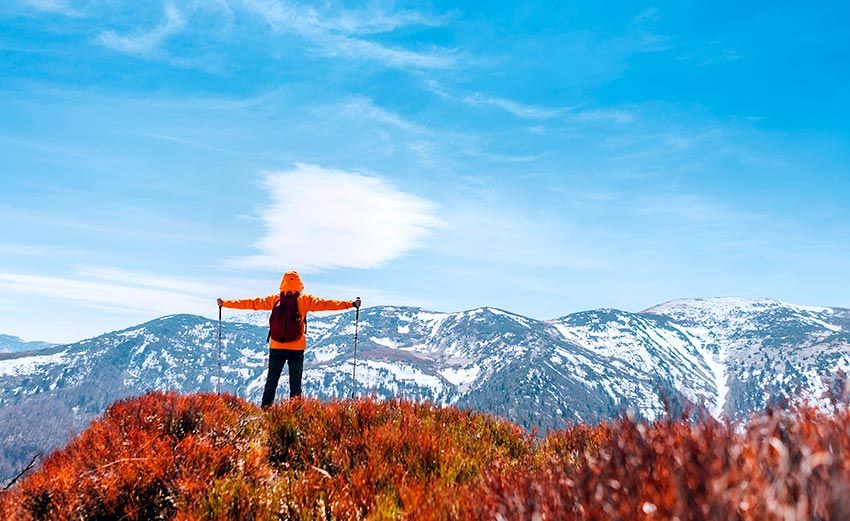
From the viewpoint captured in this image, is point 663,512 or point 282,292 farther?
point 282,292

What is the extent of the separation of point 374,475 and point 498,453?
1.61m

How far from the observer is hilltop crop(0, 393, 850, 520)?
2148 millimetres

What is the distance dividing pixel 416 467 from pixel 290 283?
801 centimetres

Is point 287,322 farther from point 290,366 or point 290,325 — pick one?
point 290,366

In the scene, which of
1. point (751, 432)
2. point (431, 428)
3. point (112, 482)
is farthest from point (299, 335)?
point (751, 432)

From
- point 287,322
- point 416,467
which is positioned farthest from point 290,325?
point 416,467

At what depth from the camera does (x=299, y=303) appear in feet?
41.5

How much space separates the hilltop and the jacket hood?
3.25 m

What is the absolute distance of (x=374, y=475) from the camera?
508 centimetres

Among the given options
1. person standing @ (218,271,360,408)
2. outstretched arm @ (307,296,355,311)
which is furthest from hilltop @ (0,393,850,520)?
outstretched arm @ (307,296,355,311)

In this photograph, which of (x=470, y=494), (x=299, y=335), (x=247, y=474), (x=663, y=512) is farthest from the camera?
(x=299, y=335)

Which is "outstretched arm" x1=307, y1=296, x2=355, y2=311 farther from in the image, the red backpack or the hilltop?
the hilltop

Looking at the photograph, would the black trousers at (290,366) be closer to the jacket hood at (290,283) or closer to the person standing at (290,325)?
the person standing at (290,325)

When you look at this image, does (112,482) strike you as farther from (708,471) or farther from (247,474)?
(708,471)
